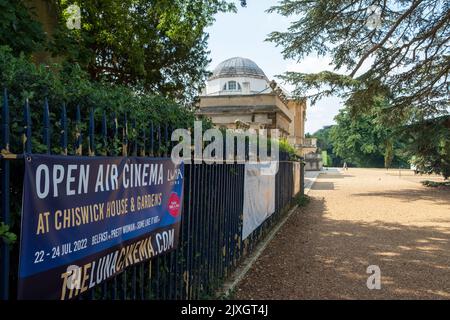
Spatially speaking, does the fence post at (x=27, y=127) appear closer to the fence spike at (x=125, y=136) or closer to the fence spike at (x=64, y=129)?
the fence spike at (x=64, y=129)

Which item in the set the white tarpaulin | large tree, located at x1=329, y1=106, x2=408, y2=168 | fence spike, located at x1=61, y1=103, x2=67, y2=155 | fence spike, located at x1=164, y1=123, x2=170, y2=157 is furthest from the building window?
fence spike, located at x1=61, y1=103, x2=67, y2=155

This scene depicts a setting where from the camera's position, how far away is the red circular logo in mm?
3717

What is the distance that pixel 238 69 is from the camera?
5375 centimetres

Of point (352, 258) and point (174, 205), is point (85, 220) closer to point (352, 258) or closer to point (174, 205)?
point (174, 205)

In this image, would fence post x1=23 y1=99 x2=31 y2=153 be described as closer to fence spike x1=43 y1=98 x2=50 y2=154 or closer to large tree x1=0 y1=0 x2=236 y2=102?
fence spike x1=43 y1=98 x2=50 y2=154

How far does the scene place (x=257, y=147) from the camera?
776 centimetres

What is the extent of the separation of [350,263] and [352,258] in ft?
1.24

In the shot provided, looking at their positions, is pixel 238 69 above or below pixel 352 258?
above

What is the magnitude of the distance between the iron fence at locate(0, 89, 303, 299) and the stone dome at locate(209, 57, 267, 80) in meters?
48.3

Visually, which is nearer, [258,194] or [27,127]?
[27,127]

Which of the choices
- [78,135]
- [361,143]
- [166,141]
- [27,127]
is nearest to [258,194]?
[166,141]

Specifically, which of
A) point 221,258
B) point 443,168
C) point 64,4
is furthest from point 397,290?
point 443,168

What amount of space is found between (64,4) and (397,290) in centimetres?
1269
